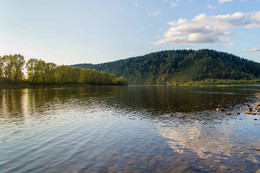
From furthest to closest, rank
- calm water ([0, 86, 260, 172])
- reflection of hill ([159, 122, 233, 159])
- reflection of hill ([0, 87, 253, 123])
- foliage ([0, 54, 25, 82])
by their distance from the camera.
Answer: foliage ([0, 54, 25, 82]) → reflection of hill ([0, 87, 253, 123]) → reflection of hill ([159, 122, 233, 159]) → calm water ([0, 86, 260, 172])

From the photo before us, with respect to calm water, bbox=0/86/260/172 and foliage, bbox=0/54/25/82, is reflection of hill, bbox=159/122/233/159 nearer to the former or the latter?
calm water, bbox=0/86/260/172

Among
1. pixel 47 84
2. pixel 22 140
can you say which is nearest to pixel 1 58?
pixel 47 84

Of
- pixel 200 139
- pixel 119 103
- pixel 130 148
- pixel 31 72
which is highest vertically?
pixel 31 72

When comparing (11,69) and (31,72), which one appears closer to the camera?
(11,69)

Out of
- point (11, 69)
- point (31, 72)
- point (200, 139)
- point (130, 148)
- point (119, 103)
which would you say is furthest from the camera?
point (31, 72)

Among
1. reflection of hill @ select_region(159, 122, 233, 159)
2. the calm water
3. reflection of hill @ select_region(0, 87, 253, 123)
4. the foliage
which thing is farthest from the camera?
the foliage

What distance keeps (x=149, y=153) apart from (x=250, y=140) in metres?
12.5

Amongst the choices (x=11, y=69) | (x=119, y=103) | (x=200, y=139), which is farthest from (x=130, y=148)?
(x=11, y=69)

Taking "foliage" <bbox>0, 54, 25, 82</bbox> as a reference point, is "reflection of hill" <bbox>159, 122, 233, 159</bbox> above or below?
below

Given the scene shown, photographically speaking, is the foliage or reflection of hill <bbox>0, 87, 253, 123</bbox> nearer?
reflection of hill <bbox>0, 87, 253, 123</bbox>

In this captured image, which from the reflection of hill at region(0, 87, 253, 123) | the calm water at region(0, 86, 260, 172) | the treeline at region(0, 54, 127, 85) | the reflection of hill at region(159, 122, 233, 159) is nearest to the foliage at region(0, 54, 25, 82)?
the treeline at region(0, 54, 127, 85)

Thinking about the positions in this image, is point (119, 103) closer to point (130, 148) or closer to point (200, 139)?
point (200, 139)

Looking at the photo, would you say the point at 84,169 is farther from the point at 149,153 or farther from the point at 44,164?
the point at 149,153

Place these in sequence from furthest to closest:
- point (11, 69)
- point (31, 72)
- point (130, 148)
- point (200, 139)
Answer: point (31, 72) < point (11, 69) < point (200, 139) < point (130, 148)
